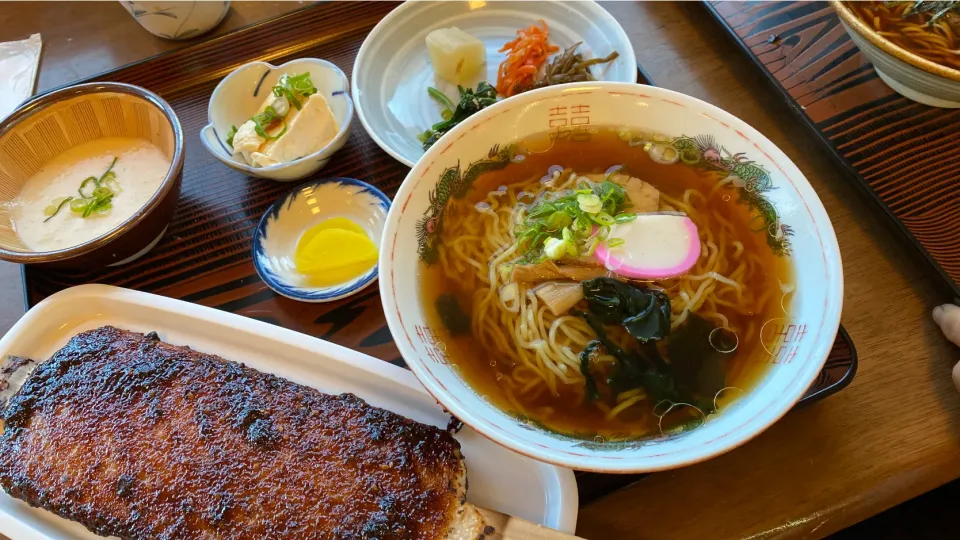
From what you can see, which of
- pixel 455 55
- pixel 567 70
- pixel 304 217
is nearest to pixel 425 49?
pixel 455 55

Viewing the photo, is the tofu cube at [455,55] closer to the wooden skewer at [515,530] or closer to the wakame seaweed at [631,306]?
the wakame seaweed at [631,306]

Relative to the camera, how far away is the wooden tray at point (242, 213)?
1.76 m

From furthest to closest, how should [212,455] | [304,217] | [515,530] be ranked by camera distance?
[304,217], [212,455], [515,530]

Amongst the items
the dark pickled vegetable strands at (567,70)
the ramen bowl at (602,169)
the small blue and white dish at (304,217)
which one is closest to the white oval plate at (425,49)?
the dark pickled vegetable strands at (567,70)

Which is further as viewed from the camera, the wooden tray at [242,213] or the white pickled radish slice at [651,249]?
the wooden tray at [242,213]

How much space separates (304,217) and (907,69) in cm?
203

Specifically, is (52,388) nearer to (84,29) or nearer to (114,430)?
(114,430)

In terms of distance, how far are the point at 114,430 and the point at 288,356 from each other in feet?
1.52

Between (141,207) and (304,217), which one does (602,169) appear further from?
(141,207)

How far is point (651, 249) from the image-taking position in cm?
153

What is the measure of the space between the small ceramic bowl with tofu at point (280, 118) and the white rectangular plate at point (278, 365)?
22.9 inches

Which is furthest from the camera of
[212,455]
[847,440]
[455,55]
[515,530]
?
[455,55]

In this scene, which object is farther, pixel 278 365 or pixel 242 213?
pixel 242 213

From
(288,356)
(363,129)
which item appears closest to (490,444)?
(288,356)
